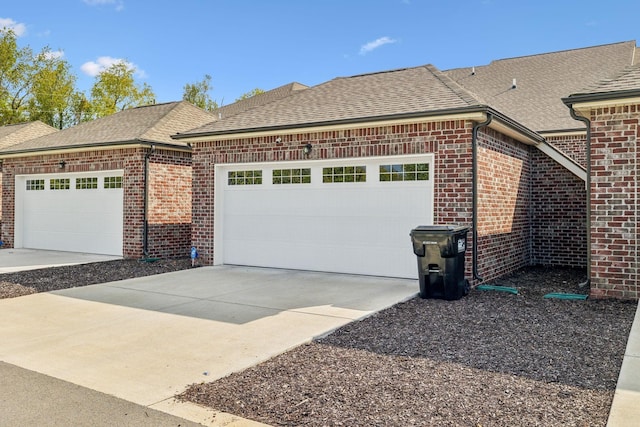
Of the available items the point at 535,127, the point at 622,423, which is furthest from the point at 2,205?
the point at 622,423

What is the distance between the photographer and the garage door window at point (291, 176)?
10617 millimetres

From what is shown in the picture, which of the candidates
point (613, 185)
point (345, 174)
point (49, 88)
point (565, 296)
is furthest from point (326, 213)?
point (49, 88)

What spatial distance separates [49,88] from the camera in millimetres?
38969

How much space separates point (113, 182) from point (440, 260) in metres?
10.0

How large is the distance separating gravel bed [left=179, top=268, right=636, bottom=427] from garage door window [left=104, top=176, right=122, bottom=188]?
980cm

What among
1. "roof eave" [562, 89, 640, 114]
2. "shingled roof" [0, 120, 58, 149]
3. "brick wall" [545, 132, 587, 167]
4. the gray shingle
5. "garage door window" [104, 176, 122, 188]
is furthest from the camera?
"shingled roof" [0, 120, 58, 149]

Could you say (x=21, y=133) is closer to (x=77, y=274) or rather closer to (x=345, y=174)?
(x=77, y=274)

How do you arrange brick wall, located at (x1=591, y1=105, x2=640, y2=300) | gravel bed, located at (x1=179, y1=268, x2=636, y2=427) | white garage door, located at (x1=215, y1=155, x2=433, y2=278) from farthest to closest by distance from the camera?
1. white garage door, located at (x1=215, y1=155, x2=433, y2=278)
2. brick wall, located at (x1=591, y1=105, x2=640, y2=300)
3. gravel bed, located at (x1=179, y1=268, x2=636, y2=427)

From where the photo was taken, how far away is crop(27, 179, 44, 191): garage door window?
15891 millimetres

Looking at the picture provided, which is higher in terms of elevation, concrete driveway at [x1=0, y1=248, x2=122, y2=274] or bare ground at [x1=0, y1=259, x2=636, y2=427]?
concrete driveway at [x1=0, y1=248, x2=122, y2=274]

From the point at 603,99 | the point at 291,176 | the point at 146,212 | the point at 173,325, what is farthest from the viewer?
the point at 146,212

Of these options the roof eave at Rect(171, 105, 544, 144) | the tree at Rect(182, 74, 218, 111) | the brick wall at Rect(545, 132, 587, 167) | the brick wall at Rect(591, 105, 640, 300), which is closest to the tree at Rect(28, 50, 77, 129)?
the tree at Rect(182, 74, 218, 111)

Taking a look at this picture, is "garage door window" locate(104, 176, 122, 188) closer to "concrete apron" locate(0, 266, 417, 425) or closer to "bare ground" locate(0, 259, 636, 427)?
"concrete apron" locate(0, 266, 417, 425)

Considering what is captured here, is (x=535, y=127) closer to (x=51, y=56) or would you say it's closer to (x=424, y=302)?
(x=424, y=302)
